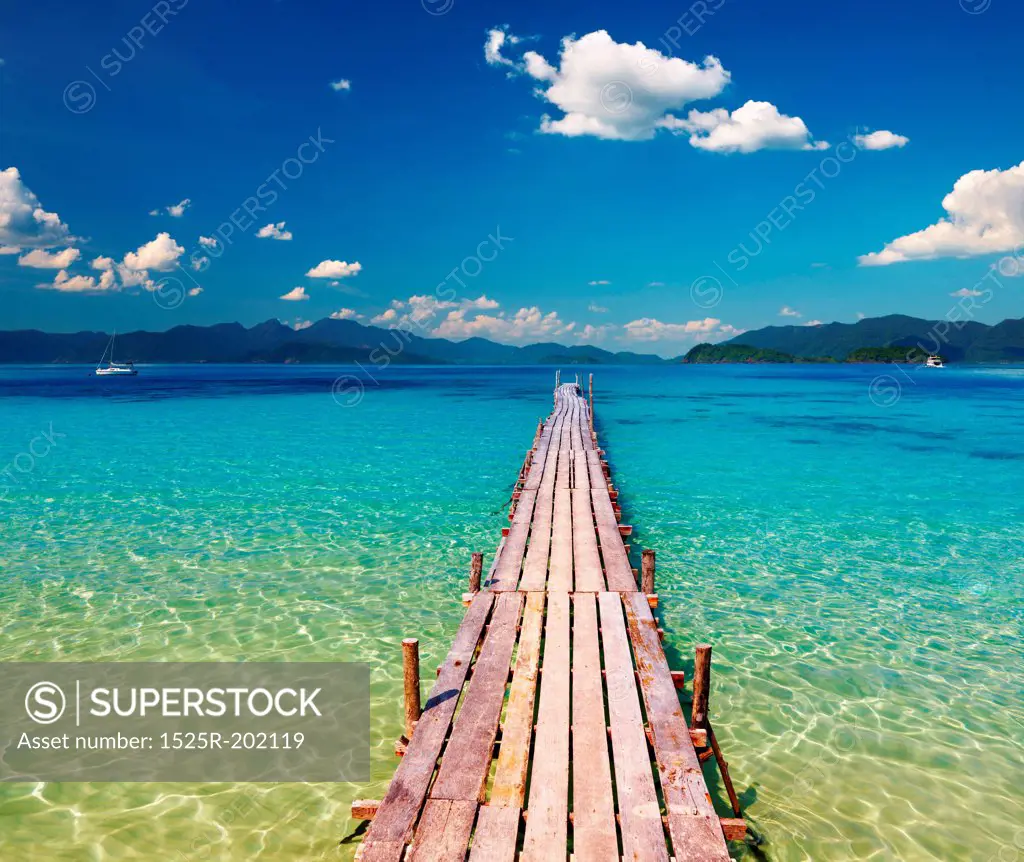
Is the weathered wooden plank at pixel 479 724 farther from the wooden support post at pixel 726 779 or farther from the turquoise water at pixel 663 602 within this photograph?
the wooden support post at pixel 726 779

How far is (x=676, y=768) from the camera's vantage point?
589cm

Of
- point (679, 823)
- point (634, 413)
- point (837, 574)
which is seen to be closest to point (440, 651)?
point (679, 823)

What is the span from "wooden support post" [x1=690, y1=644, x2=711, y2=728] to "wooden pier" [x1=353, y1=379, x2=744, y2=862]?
2cm

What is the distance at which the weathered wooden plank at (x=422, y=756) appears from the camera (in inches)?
201

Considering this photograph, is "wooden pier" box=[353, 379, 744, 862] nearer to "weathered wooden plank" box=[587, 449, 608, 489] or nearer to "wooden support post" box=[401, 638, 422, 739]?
"wooden support post" box=[401, 638, 422, 739]

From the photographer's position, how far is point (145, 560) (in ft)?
48.9

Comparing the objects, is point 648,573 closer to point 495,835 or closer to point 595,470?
point 495,835

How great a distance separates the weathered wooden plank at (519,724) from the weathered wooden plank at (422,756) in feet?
2.22

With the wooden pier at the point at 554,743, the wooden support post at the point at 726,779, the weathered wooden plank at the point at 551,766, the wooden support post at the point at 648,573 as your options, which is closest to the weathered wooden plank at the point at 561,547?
the wooden pier at the point at 554,743

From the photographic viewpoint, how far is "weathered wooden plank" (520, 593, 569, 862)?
502 centimetres

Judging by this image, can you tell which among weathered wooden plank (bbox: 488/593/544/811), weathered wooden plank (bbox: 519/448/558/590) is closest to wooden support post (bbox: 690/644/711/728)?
weathered wooden plank (bbox: 488/593/544/811)

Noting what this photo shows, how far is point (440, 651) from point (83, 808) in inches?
211

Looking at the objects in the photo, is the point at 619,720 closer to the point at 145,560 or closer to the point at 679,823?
the point at 679,823

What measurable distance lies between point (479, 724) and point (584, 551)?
6354mm
